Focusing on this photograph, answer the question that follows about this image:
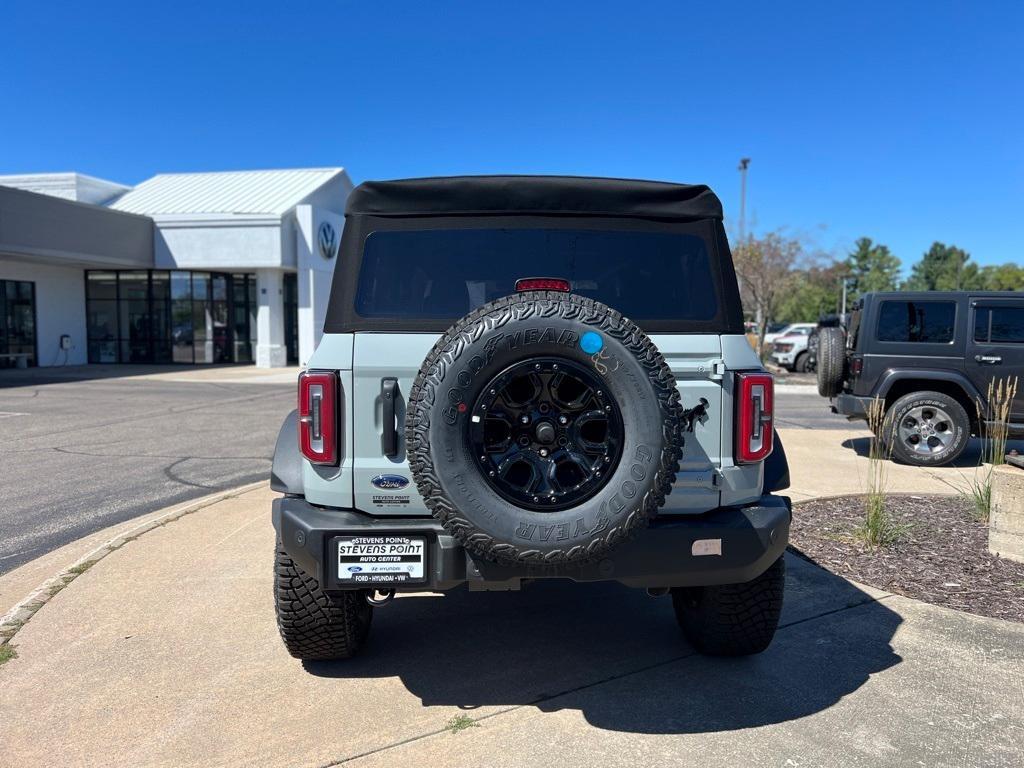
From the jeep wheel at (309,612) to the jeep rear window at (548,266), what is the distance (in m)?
1.31

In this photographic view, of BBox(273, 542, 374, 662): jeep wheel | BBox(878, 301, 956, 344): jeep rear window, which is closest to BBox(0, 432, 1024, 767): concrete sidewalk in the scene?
BBox(273, 542, 374, 662): jeep wheel

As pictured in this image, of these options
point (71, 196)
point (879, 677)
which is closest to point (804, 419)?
point (879, 677)

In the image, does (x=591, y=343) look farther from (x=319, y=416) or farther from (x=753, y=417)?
(x=319, y=416)

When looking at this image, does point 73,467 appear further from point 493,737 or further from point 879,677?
point 879,677

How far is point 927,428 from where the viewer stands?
341 inches

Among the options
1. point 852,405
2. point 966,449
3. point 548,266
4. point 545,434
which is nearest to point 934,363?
point 852,405

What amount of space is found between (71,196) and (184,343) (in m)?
8.72

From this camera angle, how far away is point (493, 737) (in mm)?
2969

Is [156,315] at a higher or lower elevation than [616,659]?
higher

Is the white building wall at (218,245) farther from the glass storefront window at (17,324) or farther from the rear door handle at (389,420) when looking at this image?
the rear door handle at (389,420)

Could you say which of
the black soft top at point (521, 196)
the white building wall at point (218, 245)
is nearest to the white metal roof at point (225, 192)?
the white building wall at point (218, 245)

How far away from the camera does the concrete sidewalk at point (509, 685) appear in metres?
2.89

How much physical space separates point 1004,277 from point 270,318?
81.9 m

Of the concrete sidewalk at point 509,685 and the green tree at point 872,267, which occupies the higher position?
the green tree at point 872,267
